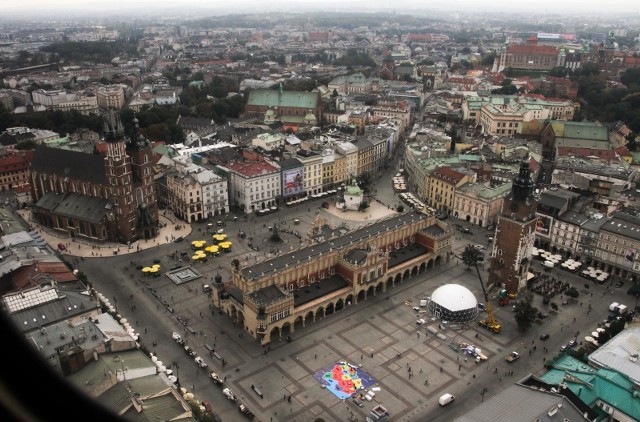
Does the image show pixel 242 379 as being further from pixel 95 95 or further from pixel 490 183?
pixel 95 95

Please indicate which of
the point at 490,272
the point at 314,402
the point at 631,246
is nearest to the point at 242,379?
the point at 314,402

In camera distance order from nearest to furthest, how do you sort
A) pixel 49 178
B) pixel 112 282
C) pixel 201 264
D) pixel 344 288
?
pixel 344 288 → pixel 112 282 → pixel 201 264 → pixel 49 178

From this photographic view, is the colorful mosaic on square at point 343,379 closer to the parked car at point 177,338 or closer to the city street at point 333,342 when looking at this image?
the city street at point 333,342

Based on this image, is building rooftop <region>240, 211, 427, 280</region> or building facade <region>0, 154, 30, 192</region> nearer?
building rooftop <region>240, 211, 427, 280</region>

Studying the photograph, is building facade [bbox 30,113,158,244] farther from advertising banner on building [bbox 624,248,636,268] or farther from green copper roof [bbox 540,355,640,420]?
advertising banner on building [bbox 624,248,636,268]

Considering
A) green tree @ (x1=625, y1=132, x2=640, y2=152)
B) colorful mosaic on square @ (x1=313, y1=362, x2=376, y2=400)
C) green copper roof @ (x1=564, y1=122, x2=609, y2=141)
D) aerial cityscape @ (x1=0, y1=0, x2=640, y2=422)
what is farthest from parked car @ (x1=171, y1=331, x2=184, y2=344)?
green tree @ (x1=625, y1=132, x2=640, y2=152)

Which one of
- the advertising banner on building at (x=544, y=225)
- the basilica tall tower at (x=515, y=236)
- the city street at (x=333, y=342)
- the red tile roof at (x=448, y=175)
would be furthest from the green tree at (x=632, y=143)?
the basilica tall tower at (x=515, y=236)

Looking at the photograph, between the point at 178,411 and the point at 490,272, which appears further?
the point at 490,272
